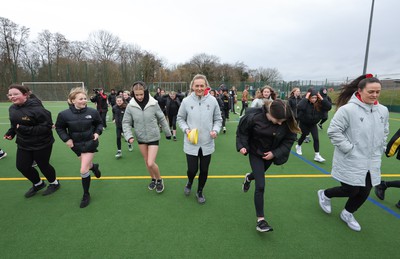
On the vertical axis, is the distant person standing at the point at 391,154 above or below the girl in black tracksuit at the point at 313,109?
below

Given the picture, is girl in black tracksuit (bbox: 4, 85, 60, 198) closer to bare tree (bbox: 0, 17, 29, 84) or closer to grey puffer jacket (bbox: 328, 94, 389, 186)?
grey puffer jacket (bbox: 328, 94, 389, 186)

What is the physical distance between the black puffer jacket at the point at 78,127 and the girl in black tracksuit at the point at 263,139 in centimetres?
222

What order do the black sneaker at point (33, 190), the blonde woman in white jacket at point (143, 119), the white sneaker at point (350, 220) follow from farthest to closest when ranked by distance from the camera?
the black sneaker at point (33, 190) → the blonde woman in white jacket at point (143, 119) → the white sneaker at point (350, 220)

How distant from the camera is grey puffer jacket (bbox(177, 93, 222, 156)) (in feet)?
10.4

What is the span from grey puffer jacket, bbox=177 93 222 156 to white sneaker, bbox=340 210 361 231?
1995 millimetres

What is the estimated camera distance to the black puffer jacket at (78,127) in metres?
3.20

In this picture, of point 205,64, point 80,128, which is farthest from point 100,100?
point 205,64

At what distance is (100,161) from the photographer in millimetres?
5578

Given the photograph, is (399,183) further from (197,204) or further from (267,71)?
(267,71)

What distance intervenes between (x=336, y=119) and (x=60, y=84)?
33555 mm

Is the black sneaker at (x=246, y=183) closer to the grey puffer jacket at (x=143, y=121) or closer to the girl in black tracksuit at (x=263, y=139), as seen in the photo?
the girl in black tracksuit at (x=263, y=139)

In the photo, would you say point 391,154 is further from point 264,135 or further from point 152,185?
point 152,185

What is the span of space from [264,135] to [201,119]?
0.95m

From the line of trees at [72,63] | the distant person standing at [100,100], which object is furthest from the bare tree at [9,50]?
the distant person standing at [100,100]
